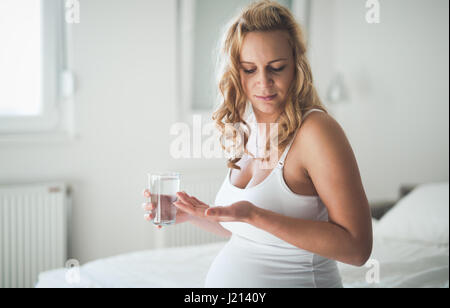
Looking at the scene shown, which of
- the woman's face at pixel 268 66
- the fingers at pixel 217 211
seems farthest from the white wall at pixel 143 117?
the fingers at pixel 217 211

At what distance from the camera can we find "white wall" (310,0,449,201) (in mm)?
2176

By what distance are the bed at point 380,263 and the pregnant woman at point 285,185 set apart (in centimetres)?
51

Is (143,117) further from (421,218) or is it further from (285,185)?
(285,185)

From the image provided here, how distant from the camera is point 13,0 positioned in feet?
6.30

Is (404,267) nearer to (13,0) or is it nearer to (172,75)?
(172,75)

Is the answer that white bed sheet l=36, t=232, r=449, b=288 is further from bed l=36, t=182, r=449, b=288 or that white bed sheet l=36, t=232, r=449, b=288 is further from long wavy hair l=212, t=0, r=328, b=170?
long wavy hair l=212, t=0, r=328, b=170

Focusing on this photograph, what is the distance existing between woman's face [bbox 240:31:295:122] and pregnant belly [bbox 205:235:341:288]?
0.29 m

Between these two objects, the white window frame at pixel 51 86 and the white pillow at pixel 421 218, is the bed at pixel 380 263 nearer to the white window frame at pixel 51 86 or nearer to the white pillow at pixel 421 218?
the white pillow at pixel 421 218

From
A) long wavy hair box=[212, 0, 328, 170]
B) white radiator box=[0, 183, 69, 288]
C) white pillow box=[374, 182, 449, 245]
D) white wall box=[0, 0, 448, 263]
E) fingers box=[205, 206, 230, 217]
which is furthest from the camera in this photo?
white wall box=[0, 0, 448, 263]

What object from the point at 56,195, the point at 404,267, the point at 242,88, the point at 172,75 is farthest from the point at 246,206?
the point at 172,75

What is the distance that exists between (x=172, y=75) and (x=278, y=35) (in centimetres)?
167

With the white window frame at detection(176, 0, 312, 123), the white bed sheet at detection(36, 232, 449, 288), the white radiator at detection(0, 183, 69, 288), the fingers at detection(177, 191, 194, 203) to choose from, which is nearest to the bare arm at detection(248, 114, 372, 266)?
the fingers at detection(177, 191, 194, 203)

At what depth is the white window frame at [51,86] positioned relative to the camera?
2.06 metres

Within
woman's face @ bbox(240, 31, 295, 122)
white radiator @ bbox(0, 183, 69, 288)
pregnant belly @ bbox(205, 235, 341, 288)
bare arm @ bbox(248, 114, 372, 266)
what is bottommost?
white radiator @ bbox(0, 183, 69, 288)
